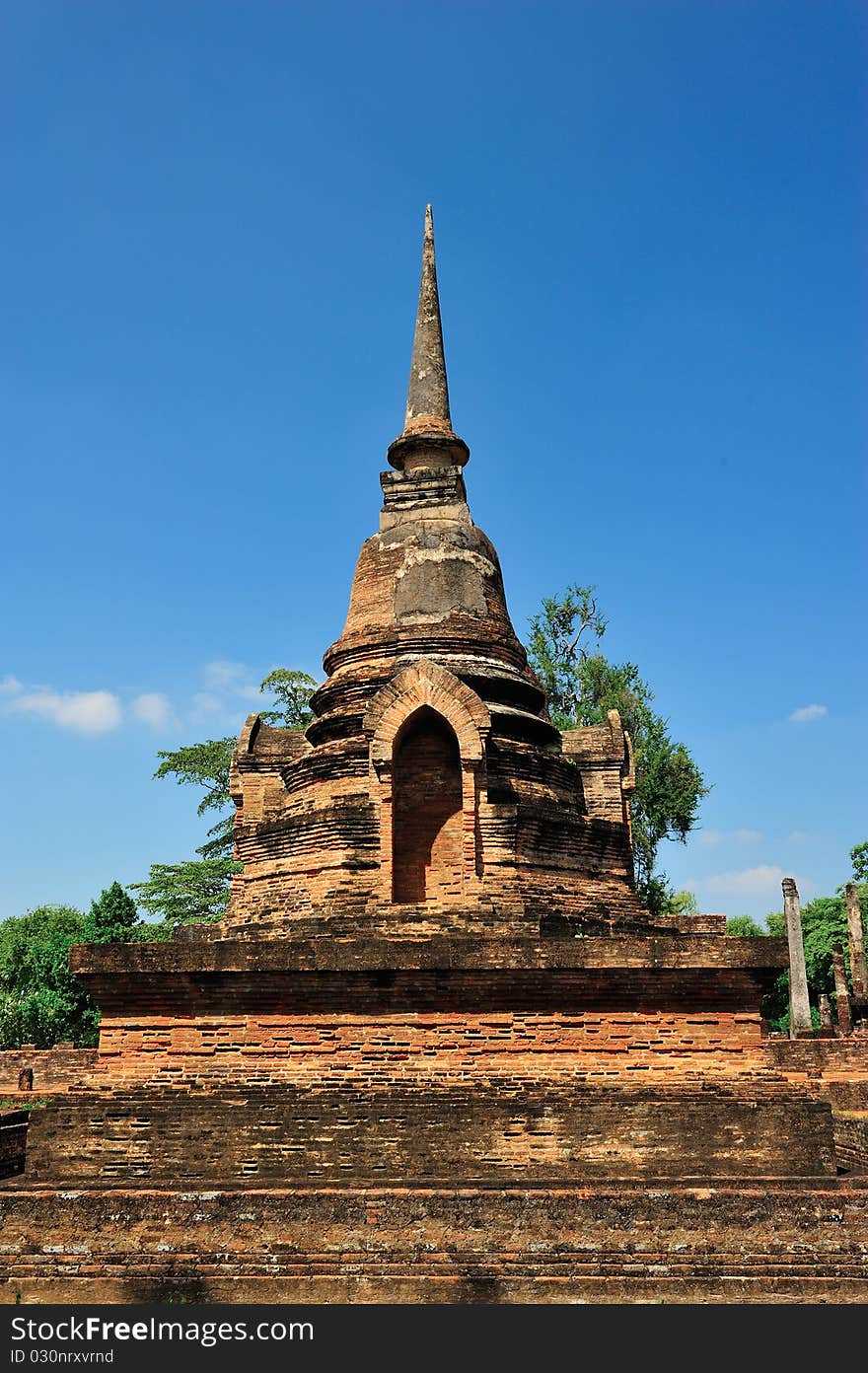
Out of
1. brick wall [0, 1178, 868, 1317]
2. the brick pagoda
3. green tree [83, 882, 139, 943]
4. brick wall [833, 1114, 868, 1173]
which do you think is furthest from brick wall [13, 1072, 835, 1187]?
green tree [83, 882, 139, 943]

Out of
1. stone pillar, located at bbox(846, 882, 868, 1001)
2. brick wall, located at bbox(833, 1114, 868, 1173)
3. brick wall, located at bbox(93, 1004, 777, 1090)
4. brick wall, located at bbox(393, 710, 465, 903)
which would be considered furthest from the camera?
stone pillar, located at bbox(846, 882, 868, 1001)

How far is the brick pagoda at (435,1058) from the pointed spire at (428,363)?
2.68 meters

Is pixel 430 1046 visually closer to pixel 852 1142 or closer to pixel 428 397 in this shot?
pixel 852 1142

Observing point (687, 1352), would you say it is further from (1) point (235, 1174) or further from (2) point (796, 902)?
(2) point (796, 902)

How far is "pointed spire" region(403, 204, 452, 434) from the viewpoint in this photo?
57.1ft

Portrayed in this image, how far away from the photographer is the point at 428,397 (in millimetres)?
17578

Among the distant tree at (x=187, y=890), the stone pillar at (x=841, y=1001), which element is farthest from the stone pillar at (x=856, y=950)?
the distant tree at (x=187, y=890)

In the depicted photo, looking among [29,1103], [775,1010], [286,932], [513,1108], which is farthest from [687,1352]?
[775,1010]

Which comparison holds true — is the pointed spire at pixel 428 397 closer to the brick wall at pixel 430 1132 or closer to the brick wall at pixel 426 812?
the brick wall at pixel 426 812

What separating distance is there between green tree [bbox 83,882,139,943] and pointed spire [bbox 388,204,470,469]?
15.5 m

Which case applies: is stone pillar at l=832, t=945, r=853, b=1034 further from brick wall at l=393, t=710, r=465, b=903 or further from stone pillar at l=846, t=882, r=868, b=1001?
brick wall at l=393, t=710, r=465, b=903

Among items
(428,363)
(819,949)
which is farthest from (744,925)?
(428,363)

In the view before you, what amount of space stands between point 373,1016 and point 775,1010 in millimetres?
33730

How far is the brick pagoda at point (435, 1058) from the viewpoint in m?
7.66
